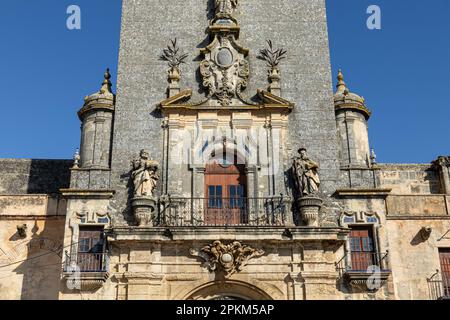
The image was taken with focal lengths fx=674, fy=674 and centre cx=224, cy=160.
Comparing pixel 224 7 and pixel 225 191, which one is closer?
pixel 225 191

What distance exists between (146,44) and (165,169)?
457 centimetres

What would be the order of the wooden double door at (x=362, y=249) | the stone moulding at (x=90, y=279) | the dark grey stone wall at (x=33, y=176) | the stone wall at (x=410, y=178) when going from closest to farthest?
the stone moulding at (x=90, y=279) < the wooden double door at (x=362, y=249) < the dark grey stone wall at (x=33, y=176) < the stone wall at (x=410, y=178)

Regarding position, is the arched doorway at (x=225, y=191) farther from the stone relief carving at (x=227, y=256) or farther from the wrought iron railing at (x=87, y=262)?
the wrought iron railing at (x=87, y=262)

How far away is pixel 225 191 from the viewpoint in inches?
773

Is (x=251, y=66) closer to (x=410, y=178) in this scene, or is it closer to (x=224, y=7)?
(x=224, y=7)

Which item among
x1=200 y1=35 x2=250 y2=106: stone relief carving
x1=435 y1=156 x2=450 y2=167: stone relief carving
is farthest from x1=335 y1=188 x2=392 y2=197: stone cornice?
x1=435 y1=156 x2=450 y2=167: stone relief carving

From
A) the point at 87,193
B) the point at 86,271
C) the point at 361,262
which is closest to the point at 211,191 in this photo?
the point at 87,193

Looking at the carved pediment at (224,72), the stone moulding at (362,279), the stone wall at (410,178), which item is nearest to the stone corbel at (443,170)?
the stone wall at (410,178)

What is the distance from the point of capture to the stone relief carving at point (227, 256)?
59.2ft

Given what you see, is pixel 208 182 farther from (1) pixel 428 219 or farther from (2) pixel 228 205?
(1) pixel 428 219

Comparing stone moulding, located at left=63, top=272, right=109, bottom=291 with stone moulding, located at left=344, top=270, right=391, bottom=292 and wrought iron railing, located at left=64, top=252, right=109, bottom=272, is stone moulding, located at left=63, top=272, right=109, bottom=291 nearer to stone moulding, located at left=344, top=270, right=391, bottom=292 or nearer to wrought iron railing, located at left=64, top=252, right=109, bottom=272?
wrought iron railing, located at left=64, top=252, right=109, bottom=272

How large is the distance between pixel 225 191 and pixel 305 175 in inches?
93.9

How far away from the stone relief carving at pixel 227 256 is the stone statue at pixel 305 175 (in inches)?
91.7

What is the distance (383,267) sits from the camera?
18.4 m
